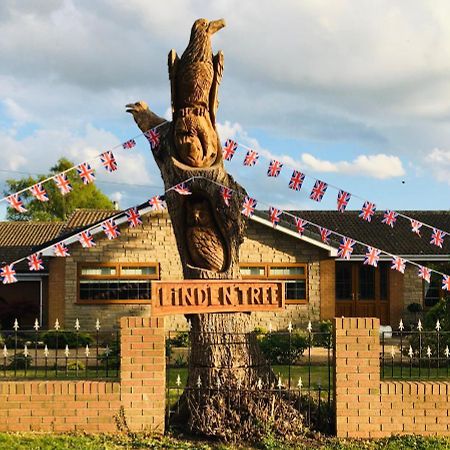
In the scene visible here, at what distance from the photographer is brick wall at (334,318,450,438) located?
757 cm

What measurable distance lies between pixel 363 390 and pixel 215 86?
4247mm

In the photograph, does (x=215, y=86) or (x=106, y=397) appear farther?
(x=215, y=86)

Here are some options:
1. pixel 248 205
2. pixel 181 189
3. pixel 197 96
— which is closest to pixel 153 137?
pixel 197 96

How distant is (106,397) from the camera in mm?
7520

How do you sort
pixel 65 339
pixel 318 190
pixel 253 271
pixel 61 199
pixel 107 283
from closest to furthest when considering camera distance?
pixel 318 190 → pixel 65 339 → pixel 107 283 → pixel 253 271 → pixel 61 199

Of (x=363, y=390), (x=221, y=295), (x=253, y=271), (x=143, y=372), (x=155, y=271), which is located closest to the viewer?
(x=143, y=372)

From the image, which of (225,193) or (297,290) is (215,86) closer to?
(225,193)

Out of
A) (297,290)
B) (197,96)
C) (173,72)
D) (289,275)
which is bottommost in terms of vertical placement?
(297,290)

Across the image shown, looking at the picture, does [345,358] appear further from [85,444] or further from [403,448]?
[85,444]

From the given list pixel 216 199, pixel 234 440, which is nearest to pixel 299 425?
pixel 234 440

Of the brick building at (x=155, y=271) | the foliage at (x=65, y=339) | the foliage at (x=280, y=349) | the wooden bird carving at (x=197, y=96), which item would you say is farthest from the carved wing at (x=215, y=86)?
the brick building at (x=155, y=271)

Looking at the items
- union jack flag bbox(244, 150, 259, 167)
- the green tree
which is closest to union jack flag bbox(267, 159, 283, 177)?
union jack flag bbox(244, 150, 259, 167)

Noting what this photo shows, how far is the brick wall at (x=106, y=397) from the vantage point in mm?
7465

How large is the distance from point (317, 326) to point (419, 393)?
40.2 ft
